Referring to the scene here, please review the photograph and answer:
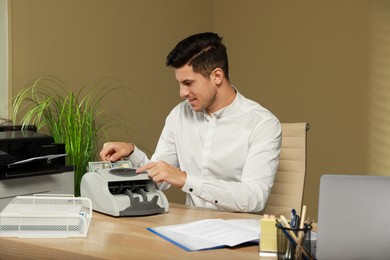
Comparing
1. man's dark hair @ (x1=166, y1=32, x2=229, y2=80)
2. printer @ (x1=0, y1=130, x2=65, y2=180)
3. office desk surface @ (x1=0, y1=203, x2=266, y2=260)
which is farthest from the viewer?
man's dark hair @ (x1=166, y1=32, x2=229, y2=80)

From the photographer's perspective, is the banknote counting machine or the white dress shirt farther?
the white dress shirt

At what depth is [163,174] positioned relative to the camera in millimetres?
2189

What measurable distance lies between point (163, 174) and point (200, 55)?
0.66m

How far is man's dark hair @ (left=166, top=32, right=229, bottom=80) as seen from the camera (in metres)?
2.59

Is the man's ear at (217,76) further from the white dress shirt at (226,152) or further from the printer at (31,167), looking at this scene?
the printer at (31,167)

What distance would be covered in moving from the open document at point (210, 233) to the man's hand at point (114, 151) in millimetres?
606

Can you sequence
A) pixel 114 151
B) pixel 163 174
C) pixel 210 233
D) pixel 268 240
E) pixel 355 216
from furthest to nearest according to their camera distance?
1. pixel 114 151
2. pixel 163 174
3. pixel 210 233
4. pixel 268 240
5. pixel 355 216

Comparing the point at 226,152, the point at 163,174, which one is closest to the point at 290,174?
the point at 226,152

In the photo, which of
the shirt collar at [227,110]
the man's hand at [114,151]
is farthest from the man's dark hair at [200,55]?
the man's hand at [114,151]

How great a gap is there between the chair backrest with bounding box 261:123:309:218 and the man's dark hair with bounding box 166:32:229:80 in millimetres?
442

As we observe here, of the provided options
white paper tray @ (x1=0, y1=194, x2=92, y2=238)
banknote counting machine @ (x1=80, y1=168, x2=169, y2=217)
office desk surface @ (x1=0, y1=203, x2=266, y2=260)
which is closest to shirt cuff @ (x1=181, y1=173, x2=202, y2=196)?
banknote counting machine @ (x1=80, y1=168, x2=169, y2=217)

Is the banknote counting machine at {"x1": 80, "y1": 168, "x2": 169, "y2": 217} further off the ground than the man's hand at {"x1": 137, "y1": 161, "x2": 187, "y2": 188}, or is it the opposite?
the man's hand at {"x1": 137, "y1": 161, "x2": 187, "y2": 188}

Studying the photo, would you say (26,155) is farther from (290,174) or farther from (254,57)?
(254,57)

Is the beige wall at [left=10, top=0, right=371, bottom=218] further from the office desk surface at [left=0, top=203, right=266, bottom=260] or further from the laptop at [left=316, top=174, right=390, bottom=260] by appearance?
the laptop at [left=316, top=174, right=390, bottom=260]
